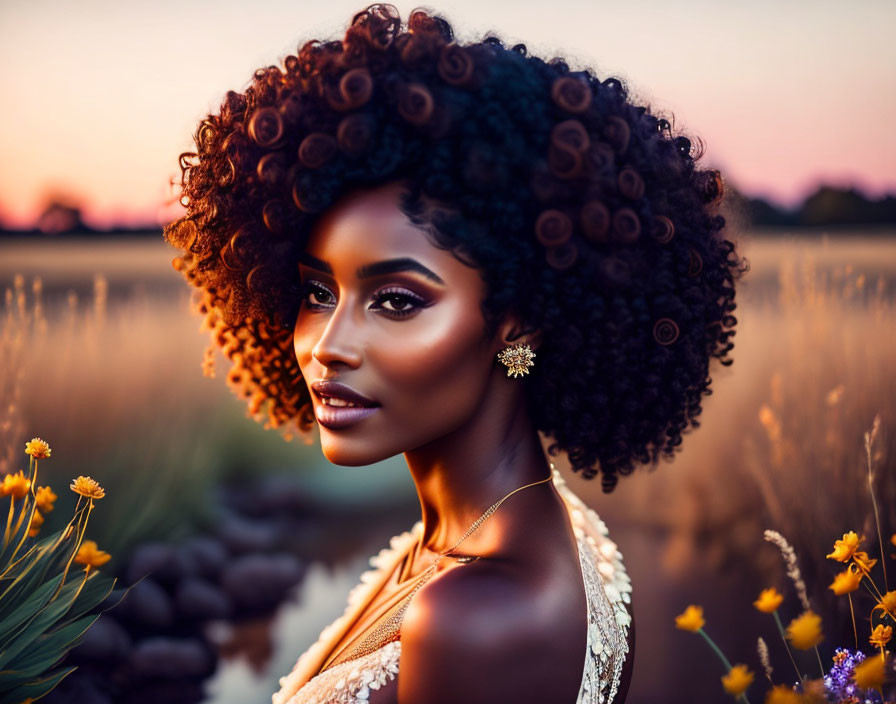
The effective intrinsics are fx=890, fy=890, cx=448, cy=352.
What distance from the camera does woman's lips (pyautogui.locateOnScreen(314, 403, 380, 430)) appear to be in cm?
178

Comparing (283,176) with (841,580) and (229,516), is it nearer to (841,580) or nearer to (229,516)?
→ (841,580)

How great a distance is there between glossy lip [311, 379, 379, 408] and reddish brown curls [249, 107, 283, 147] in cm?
51

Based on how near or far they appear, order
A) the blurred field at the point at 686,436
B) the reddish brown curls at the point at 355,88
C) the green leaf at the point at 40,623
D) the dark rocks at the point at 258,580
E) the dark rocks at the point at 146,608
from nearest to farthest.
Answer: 1. the green leaf at the point at 40,623
2. the reddish brown curls at the point at 355,88
3. the blurred field at the point at 686,436
4. the dark rocks at the point at 146,608
5. the dark rocks at the point at 258,580

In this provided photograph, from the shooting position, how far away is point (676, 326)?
1.93 meters

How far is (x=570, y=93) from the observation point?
5.82 ft

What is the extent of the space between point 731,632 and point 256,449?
3.29m

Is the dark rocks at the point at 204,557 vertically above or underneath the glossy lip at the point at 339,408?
underneath

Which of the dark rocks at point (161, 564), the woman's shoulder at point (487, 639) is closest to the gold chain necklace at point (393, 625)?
the woman's shoulder at point (487, 639)

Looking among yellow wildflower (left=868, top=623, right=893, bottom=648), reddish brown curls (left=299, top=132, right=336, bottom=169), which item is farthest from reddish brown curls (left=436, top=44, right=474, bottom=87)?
Answer: yellow wildflower (left=868, top=623, right=893, bottom=648)

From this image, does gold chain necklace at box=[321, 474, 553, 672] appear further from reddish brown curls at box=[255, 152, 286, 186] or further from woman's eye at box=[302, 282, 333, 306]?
reddish brown curls at box=[255, 152, 286, 186]

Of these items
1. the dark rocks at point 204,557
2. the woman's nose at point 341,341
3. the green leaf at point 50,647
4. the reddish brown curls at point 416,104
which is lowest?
the dark rocks at point 204,557

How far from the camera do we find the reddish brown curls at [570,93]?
177cm

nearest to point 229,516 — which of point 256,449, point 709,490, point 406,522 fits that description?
point 256,449

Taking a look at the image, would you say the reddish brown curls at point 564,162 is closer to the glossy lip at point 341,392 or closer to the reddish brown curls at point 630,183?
the reddish brown curls at point 630,183
